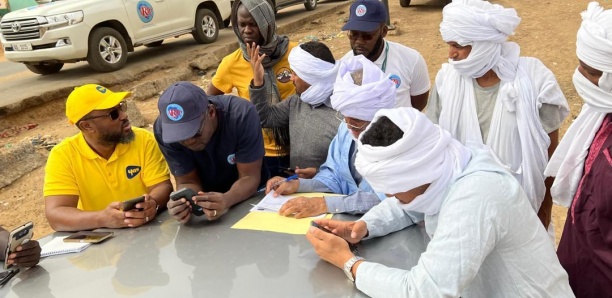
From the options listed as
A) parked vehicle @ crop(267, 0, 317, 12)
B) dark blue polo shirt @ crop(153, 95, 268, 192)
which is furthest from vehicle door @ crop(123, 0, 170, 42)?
dark blue polo shirt @ crop(153, 95, 268, 192)

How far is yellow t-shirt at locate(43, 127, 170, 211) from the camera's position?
97.9 inches

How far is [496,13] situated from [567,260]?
3.76 feet

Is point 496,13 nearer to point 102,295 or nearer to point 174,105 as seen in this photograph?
point 174,105

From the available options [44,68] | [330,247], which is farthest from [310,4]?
[330,247]

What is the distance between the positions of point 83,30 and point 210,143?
20.3 feet

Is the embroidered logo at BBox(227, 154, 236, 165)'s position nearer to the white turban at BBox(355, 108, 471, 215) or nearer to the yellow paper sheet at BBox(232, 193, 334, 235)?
the yellow paper sheet at BBox(232, 193, 334, 235)

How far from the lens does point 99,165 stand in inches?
99.4

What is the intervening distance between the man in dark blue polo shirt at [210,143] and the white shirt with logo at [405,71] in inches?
33.7

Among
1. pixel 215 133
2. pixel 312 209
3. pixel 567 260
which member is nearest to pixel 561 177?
pixel 567 260

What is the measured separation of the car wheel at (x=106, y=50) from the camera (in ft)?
25.6

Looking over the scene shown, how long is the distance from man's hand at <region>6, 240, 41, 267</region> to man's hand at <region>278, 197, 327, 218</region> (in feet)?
3.38

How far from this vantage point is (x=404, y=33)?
973 cm

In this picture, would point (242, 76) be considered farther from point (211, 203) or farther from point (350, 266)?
point (350, 266)

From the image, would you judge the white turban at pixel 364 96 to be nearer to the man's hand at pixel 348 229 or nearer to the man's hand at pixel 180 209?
the man's hand at pixel 348 229
